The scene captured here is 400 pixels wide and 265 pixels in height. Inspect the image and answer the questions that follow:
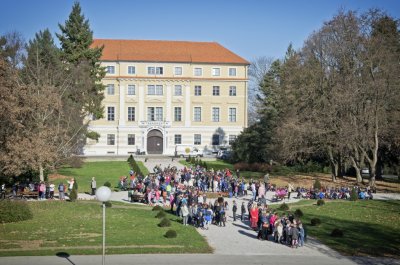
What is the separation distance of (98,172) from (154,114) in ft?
75.6

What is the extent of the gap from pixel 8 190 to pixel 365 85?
93.8 feet

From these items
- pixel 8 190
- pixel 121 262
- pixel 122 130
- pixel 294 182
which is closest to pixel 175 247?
pixel 121 262

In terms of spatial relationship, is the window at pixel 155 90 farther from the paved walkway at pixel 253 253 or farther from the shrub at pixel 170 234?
the shrub at pixel 170 234

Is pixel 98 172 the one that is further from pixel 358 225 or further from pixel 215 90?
pixel 358 225

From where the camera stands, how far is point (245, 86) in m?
69.8

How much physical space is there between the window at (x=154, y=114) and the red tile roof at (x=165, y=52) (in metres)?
7.02

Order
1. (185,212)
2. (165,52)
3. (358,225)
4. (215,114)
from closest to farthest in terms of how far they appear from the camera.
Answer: (185,212) → (358,225) → (215,114) → (165,52)

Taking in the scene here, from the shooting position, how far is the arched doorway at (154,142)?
67.6 metres

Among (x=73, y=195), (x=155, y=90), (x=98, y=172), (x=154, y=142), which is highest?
(x=155, y=90)

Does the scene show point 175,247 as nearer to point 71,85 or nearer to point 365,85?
point 365,85

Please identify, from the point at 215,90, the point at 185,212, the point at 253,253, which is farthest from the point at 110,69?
the point at 253,253

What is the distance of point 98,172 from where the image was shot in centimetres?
4659

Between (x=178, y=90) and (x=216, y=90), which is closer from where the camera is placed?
(x=178, y=90)

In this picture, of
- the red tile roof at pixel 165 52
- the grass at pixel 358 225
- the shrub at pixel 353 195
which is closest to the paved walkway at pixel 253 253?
the grass at pixel 358 225
